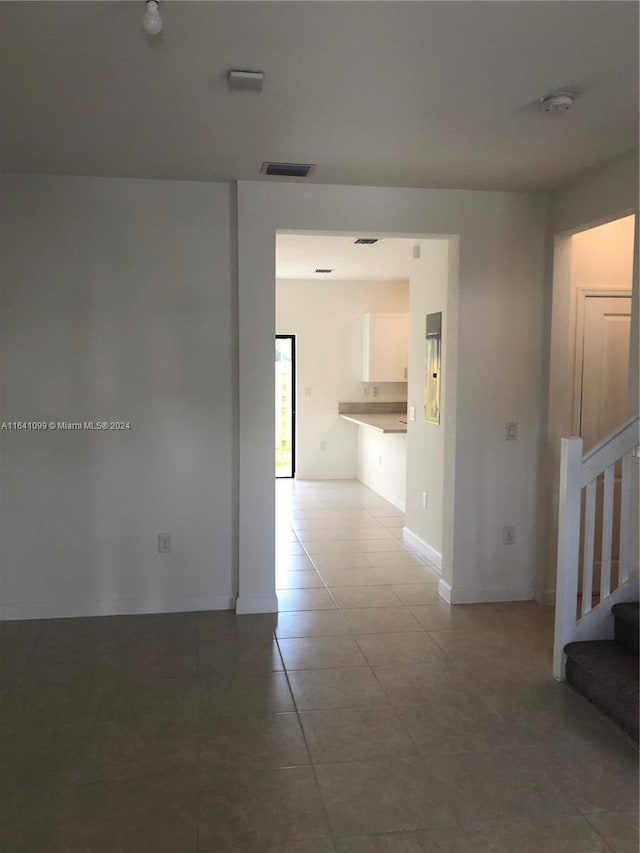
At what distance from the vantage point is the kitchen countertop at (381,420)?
270 inches

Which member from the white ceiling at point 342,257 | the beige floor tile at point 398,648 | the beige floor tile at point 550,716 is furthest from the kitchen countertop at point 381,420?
the beige floor tile at point 550,716

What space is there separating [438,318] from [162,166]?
7.62ft

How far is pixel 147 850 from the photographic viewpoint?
2.09 meters

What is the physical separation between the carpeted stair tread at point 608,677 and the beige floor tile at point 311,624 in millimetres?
1260

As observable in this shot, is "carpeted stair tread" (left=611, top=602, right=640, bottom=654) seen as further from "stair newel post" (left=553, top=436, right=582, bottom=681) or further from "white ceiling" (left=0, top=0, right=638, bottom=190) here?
"white ceiling" (left=0, top=0, right=638, bottom=190)

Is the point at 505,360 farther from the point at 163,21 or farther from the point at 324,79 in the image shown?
the point at 163,21

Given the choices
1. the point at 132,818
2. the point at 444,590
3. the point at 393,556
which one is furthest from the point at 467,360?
the point at 132,818

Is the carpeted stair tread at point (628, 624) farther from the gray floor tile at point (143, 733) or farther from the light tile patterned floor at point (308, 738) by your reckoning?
the gray floor tile at point (143, 733)

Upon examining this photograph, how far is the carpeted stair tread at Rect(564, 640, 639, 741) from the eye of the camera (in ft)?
9.16

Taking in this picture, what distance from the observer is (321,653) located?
3.56 m

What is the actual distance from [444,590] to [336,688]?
1.47 meters

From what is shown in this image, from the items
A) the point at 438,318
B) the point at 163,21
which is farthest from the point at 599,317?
the point at 163,21

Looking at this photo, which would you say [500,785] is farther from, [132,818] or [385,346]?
[385,346]

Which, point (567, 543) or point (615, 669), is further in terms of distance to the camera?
point (567, 543)
